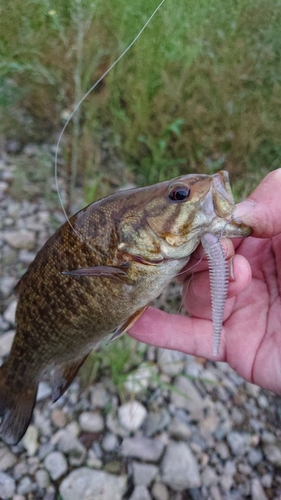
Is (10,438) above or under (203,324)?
under

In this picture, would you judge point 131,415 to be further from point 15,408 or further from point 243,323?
point 243,323

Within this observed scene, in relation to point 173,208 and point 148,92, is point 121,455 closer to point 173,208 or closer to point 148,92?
point 173,208

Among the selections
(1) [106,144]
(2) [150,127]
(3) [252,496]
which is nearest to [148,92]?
(2) [150,127]

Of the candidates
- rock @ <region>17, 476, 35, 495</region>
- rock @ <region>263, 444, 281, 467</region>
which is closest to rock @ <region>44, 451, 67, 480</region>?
rock @ <region>17, 476, 35, 495</region>

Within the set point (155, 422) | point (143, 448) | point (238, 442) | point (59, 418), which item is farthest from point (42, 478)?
point (238, 442)

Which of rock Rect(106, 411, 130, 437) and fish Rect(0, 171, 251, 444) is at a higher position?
fish Rect(0, 171, 251, 444)

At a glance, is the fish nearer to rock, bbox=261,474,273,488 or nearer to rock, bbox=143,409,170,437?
rock, bbox=143,409,170,437
